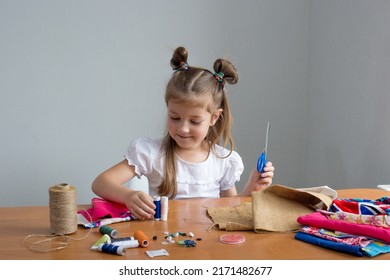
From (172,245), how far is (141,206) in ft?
0.77

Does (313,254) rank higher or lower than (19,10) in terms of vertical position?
lower

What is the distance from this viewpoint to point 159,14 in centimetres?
276

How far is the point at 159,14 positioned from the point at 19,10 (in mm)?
778

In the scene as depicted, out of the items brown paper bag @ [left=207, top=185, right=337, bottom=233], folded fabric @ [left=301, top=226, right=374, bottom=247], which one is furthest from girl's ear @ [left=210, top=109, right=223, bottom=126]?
folded fabric @ [left=301, top=226, right=374, bottom=247]

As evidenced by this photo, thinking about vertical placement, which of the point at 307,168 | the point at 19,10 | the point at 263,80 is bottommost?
the point at 307,168

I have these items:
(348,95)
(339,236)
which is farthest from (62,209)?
(348,95)

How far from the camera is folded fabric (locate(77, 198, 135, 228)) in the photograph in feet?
3.98

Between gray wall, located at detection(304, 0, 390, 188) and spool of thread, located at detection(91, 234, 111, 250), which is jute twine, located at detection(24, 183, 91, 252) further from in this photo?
gray wall, located at detection(304, 0, 390, 188)

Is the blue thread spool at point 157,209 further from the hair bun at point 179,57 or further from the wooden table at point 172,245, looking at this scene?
the hair bun at point 179,57

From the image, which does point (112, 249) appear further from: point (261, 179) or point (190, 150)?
point (190, 150)

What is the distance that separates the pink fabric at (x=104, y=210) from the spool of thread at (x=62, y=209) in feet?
0.41
